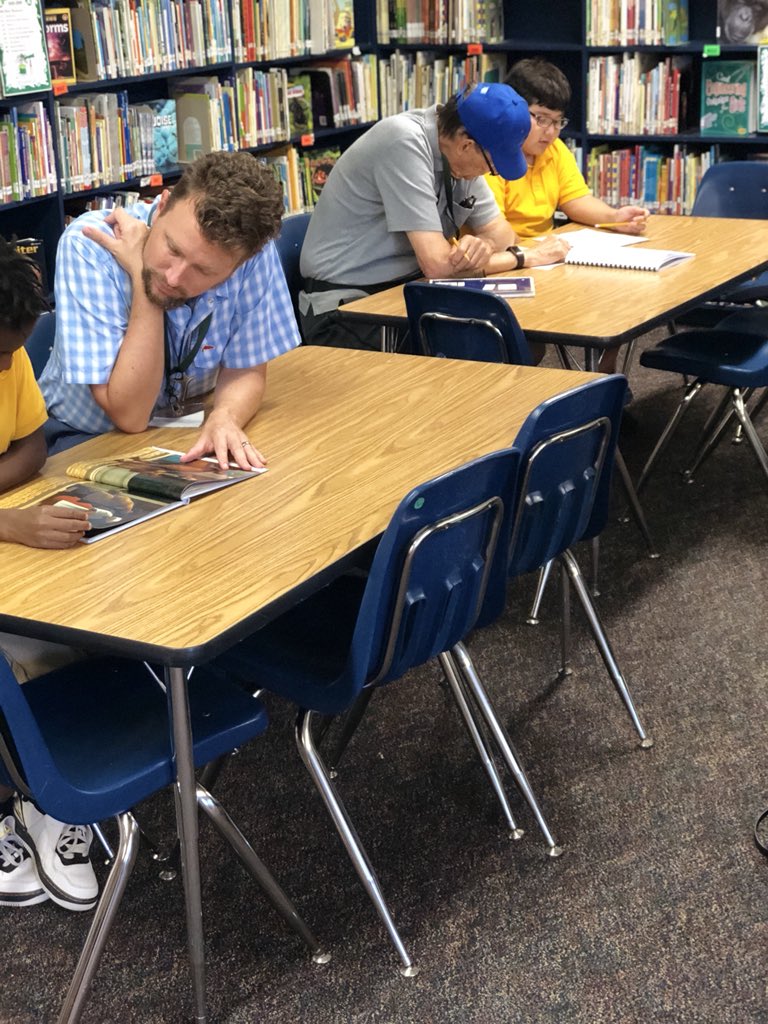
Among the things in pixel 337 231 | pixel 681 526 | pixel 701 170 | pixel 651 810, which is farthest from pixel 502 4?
pixel 651 810

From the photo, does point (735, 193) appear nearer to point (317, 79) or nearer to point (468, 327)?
point (468, 327)

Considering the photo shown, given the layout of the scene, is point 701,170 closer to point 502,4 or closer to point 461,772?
point 502,4

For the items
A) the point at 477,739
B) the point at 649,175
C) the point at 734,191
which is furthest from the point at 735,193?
the point at 477,739

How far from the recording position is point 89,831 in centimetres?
226

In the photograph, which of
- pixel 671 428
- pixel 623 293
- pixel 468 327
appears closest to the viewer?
pixel 468 327

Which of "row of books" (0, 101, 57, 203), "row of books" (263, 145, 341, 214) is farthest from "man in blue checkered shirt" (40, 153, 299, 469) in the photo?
"row of books" (263, 145, 341, 214)

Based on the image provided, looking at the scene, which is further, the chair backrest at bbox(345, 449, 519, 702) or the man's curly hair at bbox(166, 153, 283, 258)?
the man's curly hair at bbox(166, 153, 283, 258)

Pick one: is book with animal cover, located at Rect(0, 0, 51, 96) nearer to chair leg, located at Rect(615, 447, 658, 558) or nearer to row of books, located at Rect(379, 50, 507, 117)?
row of books, located at Rect(379, 50, 507, 117)

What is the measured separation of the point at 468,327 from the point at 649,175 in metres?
2.98

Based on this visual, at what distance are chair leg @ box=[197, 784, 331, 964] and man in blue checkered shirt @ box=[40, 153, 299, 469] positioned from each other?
60 centimetres

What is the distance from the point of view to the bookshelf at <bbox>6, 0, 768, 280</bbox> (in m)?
4.59

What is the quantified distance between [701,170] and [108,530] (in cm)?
437

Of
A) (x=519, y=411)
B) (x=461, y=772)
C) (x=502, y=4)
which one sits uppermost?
(x=502, y=4)

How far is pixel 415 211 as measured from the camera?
343 cm
